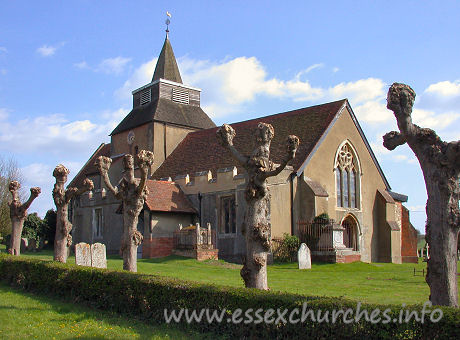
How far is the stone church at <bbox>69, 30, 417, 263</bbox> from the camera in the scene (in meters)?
28.3

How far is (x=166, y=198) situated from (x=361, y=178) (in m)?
12.9

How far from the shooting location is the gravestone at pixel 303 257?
80.1ft

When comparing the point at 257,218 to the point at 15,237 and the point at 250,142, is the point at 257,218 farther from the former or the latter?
the point at 250,142

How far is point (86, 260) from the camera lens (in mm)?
16656

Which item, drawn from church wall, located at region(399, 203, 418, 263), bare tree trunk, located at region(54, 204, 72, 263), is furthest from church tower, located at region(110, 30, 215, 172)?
bare tree trunk, located at region(54, 204, 72, 263)

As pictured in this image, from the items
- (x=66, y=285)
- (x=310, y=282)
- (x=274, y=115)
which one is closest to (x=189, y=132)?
(x=274, y=115)

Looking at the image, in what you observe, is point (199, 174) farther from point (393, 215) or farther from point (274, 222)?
point (393, 215)

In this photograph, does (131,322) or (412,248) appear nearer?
(131,322)

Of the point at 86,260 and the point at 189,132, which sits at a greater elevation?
the point at 189,132

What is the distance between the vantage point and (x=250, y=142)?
108 ft

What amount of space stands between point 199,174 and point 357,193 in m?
10.4

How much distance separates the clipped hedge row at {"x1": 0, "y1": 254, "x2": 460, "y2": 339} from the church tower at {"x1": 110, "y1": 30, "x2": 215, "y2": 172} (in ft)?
83.3

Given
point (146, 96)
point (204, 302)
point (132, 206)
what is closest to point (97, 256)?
point (132, 206)

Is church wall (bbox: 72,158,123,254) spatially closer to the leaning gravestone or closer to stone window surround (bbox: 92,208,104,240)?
stone window surround (bbox: 92,208,104,240)
